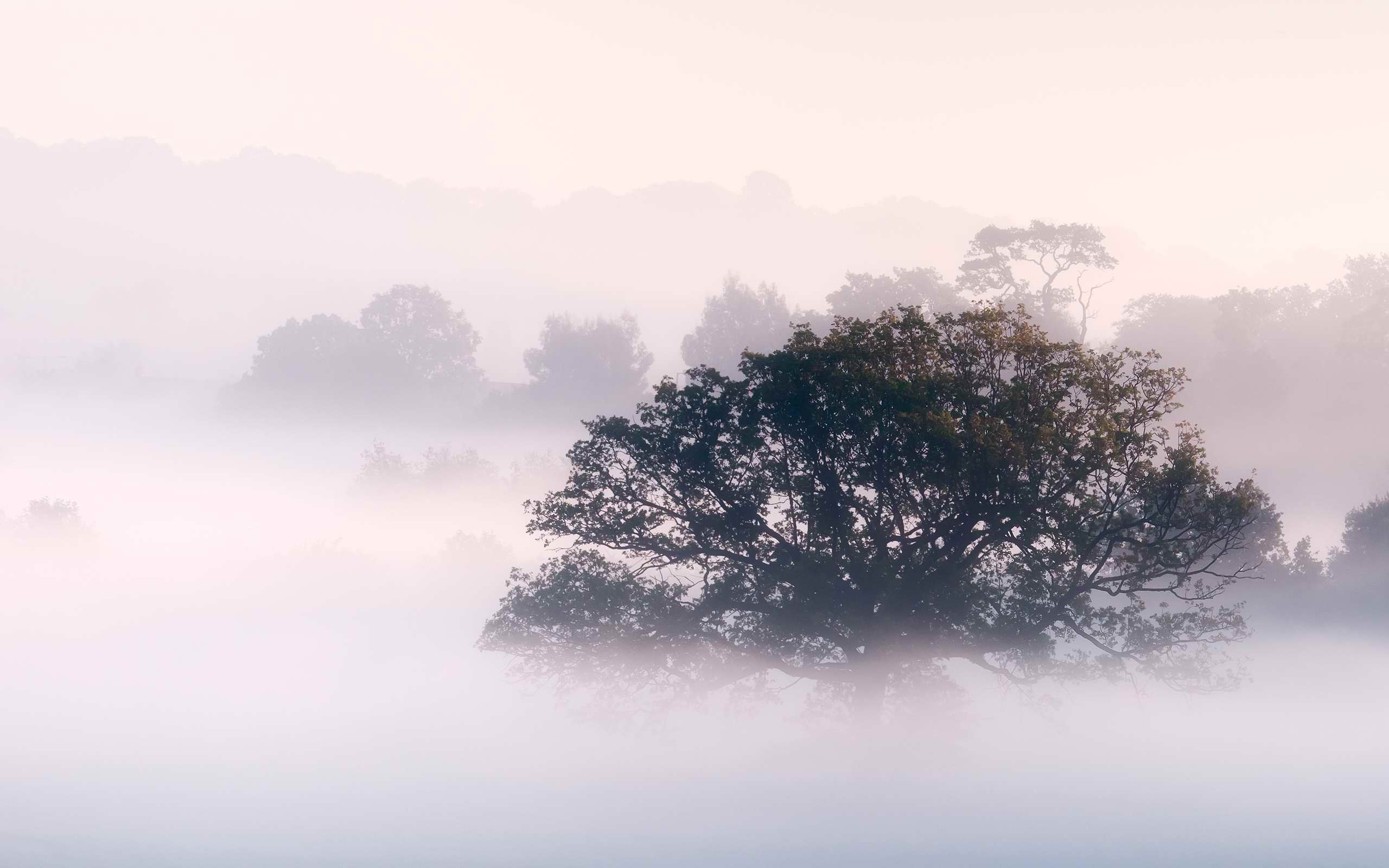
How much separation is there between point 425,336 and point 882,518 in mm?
157851

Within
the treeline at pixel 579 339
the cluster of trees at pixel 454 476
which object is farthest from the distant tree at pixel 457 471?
the treeline at pixel 579 339

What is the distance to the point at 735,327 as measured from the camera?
133 metres

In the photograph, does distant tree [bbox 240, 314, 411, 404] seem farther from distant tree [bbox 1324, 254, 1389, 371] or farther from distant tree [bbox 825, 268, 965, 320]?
distant tree [bbox 1324, 254, 1389, 371]

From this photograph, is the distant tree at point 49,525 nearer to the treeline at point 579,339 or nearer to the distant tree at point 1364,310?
the treeline at point 579,339

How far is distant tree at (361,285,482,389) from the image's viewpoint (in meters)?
188

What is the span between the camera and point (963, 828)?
40.8m

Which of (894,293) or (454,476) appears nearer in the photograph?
(454,476)

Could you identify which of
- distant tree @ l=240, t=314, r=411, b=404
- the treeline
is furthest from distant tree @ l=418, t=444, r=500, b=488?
distant tree @ l=240, t=314, r=411, b=404

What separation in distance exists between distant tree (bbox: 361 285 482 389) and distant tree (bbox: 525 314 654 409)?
33.1 metres

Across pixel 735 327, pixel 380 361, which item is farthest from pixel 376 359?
pixel 735 327

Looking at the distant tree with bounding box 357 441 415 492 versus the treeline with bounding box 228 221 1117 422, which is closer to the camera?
the treeline with bounding box 228 221 1117 422

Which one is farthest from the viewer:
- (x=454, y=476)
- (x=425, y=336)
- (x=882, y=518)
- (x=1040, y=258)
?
(x=425, y=336)

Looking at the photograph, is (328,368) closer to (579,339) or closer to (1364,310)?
(579,339)

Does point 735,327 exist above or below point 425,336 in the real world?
below
